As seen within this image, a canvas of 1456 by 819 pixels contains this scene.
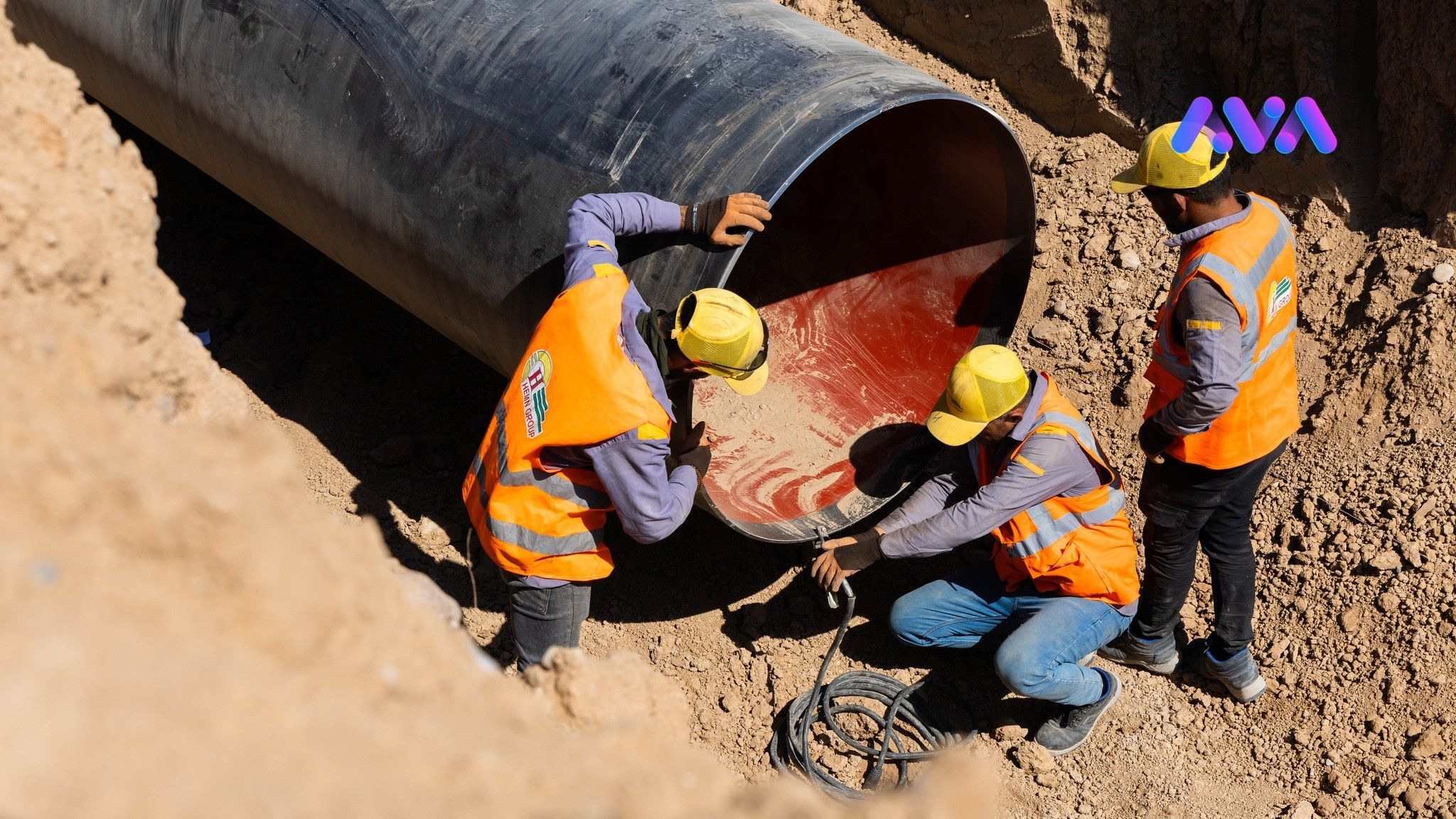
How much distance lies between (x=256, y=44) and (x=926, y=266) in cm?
259

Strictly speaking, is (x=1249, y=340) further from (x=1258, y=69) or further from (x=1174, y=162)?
(x=1258, y=69)

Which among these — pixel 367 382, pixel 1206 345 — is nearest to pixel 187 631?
pixel 1206 345

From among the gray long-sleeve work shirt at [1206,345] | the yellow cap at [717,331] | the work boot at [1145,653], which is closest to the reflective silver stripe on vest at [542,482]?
the yellow cap at [717,331]

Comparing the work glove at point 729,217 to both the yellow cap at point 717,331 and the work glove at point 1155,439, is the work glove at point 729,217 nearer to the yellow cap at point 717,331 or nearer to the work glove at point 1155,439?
the yellow cap at point 717,331

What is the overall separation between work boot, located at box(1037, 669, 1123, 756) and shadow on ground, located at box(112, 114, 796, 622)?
3.84ft

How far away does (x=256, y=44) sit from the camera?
A: 3746 millimetres

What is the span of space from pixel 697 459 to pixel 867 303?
1513 millimetres

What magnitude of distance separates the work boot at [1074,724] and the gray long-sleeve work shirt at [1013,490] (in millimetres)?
756

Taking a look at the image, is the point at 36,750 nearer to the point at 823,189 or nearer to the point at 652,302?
the point at 652,302

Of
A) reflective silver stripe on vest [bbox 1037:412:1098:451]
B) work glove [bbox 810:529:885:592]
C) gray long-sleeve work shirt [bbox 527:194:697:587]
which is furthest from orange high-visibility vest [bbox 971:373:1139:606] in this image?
gray long-sleeve work shirt [bbox 527:194:697:587]

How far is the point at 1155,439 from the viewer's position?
3670 millimetres

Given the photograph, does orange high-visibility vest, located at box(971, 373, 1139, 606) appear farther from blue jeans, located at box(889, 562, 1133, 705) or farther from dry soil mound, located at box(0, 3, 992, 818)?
dry soil mound, located at box(0, 3, 992, 818)

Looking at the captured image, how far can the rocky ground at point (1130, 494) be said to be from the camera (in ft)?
12.7

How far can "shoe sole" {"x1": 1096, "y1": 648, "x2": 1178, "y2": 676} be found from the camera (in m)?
4.12
